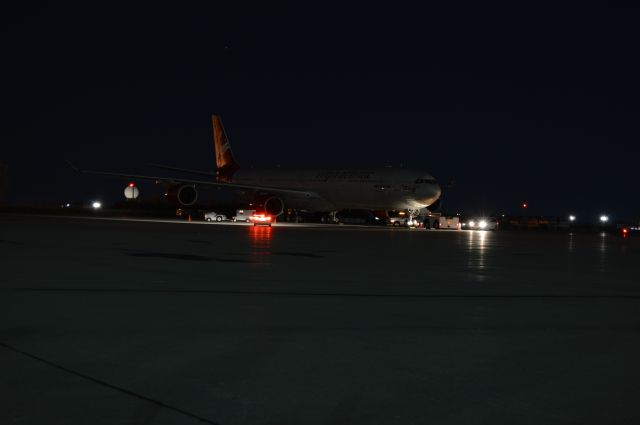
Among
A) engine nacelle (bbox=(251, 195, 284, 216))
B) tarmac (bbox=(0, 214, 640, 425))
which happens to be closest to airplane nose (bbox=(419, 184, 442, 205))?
engine nacelle (bbox=(251, 195, 284, 216))

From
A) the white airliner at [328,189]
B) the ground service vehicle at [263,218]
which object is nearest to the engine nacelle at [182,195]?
the white airliner at [328,189]

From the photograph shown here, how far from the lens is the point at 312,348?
702 centimetres

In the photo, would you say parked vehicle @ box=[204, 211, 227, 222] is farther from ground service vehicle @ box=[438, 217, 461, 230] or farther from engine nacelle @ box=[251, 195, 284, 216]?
ground service vehicle @ box=[438, 217, 461, 230]

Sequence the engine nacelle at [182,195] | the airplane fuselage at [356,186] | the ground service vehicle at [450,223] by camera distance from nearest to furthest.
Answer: the airplane fuselage at [356,186] → the engine nacelle at [182,195] → the ground service vehicle at [450,223]

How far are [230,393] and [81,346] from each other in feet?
7.16

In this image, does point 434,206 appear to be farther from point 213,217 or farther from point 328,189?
point 213,217

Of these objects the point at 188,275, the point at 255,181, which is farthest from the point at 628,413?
the point at 255,181

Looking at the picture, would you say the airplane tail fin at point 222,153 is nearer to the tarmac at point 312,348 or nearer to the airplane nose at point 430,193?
the airplane nose at point 430,193

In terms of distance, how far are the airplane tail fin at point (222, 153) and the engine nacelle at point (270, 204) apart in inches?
480

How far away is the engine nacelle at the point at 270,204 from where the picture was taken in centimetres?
5450

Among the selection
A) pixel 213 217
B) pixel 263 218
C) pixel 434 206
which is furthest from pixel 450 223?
pixel 213 217

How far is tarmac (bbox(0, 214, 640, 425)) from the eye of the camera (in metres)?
5.02

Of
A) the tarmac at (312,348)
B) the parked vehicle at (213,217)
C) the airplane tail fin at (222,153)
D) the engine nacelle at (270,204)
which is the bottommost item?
the tarmac at (312,348)

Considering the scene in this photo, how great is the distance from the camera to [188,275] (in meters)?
13.9
